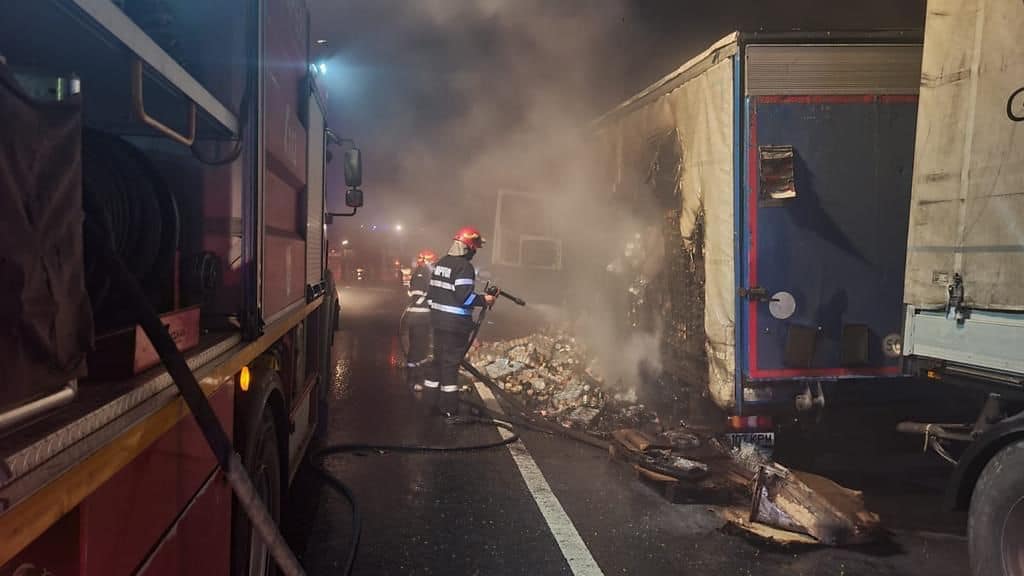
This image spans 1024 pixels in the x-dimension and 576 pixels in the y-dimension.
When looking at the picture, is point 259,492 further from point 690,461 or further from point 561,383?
point 561,383

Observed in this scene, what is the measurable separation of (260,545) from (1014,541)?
3.06 meters

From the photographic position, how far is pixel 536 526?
4.01 meters

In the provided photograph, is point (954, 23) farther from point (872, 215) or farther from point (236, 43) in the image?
point (236, 43)

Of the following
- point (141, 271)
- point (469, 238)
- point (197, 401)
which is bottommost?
point (197, 401)

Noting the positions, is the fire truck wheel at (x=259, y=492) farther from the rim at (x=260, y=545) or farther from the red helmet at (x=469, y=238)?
the red helmet at (x=469, y=238)

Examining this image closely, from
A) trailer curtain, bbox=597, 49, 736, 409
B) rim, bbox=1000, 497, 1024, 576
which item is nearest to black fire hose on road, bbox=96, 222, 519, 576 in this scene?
rim, bbox=1000, 497, 1024, 576

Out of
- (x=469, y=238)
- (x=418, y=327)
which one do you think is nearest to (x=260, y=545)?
(x=469, y=238)

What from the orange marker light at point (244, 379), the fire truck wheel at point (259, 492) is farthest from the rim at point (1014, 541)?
the orange marker light at point (244, 379)

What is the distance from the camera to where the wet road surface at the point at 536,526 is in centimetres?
354

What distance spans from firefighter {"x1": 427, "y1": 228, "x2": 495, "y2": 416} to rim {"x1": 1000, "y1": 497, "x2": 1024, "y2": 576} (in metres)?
4.42

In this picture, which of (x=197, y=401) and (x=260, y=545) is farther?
(x=260, y=545)

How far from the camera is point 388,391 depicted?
7562 millimetres

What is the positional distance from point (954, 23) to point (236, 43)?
3166mm

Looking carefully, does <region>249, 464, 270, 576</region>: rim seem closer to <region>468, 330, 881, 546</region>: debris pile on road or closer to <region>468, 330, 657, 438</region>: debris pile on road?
<region>468, 330, 881, 546</region>: debris pile on road
